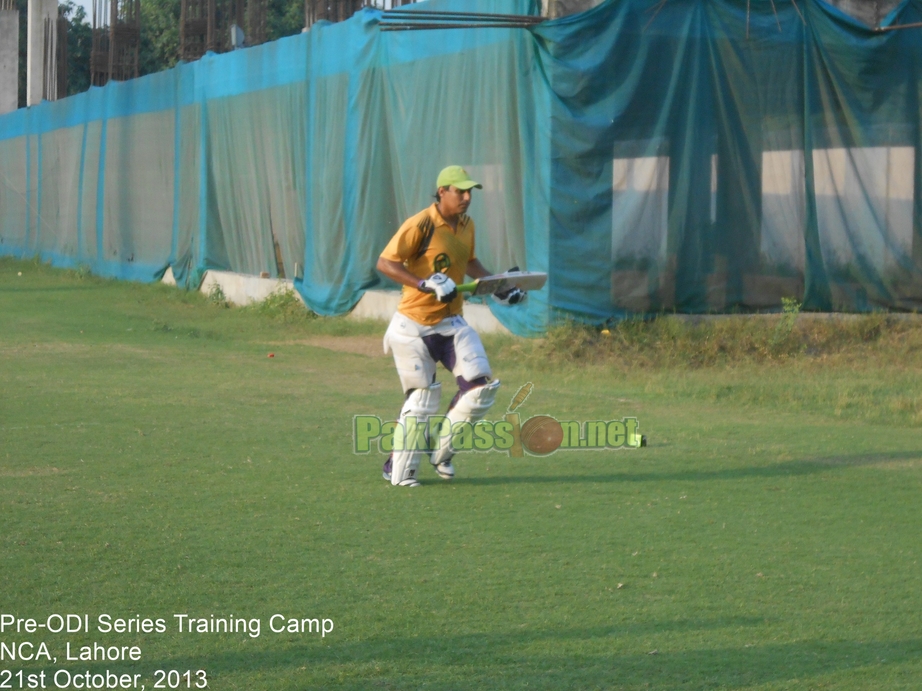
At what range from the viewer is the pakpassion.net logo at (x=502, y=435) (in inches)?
270

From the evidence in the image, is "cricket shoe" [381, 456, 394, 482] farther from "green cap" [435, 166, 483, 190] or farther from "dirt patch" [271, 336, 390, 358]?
"dirt patch" [271, 336, 390, 358]

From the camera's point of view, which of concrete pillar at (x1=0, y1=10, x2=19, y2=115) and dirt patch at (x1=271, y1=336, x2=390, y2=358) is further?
concrete pillar at (x1=0, y1=10, x2=19, y2=115)

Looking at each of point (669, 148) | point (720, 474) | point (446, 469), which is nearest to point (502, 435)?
point (446, 469)

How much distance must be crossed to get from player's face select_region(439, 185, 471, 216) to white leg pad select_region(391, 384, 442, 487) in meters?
0.99

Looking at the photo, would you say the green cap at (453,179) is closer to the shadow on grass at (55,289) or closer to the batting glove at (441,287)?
the batting glove at (441,287)

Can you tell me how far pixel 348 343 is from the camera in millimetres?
14328

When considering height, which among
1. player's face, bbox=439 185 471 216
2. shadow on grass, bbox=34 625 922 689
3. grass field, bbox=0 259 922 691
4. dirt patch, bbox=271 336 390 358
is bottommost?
shadow on grass, bbox=34 625 922 689

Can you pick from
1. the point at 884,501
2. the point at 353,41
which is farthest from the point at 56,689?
the point at 353,41

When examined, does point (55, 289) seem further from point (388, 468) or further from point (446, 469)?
point (446, 469)

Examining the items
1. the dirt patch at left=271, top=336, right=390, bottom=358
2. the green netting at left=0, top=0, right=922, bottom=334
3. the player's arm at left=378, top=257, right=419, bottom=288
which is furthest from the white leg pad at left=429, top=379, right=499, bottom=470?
the dirt patch at left=271, top=336, right=390, bottom=358

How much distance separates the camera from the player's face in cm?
671

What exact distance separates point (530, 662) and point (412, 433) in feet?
9.07

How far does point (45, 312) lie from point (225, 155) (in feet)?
12.8

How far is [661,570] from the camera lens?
521 cm
